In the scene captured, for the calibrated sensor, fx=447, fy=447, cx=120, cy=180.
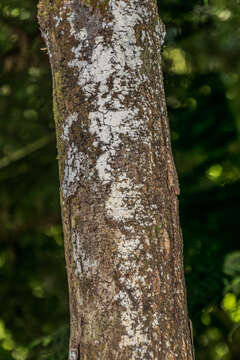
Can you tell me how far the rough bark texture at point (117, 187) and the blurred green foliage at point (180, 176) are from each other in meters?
1.69

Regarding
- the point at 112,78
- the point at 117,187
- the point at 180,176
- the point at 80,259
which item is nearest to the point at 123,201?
the point at 117,187

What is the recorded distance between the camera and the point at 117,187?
1.07 meters

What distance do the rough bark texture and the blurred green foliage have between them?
1691mm

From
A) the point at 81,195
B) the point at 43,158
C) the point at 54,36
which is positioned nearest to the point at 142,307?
the point at 81,195

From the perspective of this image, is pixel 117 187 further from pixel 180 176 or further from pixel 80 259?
pixel 180 176

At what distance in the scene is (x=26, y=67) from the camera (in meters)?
3.65

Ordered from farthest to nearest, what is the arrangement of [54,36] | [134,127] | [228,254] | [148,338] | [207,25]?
[207,25] < [228,254] < [54,36] < [134,127] < [148,338]

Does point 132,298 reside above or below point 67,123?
below

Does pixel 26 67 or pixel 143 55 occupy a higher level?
pixel 26 67

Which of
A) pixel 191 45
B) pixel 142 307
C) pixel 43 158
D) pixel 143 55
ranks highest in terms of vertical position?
pixel 191 45

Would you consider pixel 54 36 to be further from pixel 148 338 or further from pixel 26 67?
pixel 26 67

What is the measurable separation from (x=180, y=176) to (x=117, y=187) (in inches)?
84.1

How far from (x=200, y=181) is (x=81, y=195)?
2.19 metres

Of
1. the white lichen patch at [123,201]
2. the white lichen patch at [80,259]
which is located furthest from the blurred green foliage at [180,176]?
the white lichen patch at [123,201]
